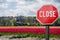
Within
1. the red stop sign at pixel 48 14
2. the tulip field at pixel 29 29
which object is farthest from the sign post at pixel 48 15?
the tulip field at pixel 29 29

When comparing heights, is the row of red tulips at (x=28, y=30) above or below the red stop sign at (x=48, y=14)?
below

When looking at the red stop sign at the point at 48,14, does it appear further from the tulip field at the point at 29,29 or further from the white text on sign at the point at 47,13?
the tulip field at the point at 29,29

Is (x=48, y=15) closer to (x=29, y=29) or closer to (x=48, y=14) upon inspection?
(x=48, y=14)

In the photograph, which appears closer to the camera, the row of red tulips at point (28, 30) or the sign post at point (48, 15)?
the sign post at point (48, 15)

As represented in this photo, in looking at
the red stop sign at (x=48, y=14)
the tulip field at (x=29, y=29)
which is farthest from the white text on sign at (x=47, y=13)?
the tulip field at (x=29, y=29)

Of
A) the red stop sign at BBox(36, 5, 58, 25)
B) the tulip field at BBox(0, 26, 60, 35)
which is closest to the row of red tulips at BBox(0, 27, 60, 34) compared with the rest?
the tulip field at BBox(0, 26, 60, 35)

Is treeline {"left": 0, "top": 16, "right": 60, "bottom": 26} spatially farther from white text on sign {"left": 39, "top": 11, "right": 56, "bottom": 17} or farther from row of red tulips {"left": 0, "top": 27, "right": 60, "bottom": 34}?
white text on sign {"left": 39, "top": 11, "right": 56, "bottom": 17}

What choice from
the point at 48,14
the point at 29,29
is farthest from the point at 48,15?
the point at 29,29

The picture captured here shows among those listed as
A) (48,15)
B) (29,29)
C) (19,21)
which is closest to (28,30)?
(29,29)

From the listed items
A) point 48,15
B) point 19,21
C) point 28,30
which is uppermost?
point 48,15

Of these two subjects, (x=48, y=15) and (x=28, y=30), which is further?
(x=28, y=30)

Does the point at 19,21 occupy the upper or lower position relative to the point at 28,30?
upper

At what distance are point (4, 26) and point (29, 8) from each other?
0.54 meters

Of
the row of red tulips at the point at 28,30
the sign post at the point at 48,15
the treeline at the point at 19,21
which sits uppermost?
the sign post at the point at 48,15
